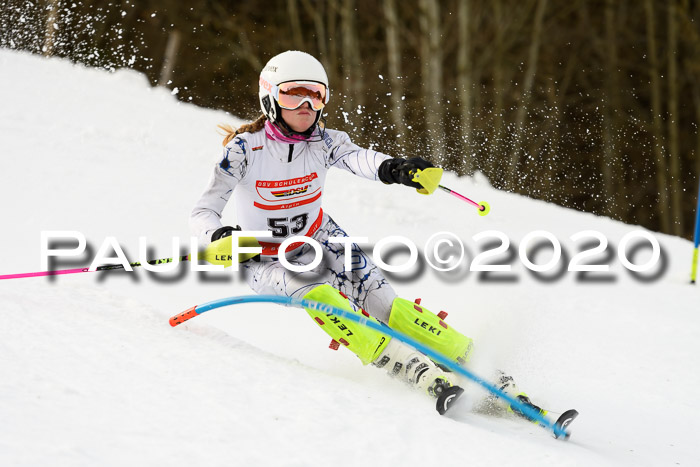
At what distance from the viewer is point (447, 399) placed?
9.72 feet

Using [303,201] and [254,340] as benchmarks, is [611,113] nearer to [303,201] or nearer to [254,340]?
[254,340]

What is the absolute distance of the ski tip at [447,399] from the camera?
295 cm

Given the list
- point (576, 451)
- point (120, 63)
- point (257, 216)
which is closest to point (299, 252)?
point (257, 216)

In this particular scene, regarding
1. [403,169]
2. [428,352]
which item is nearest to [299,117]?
[403,169]

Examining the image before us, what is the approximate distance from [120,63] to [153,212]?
989 centimetres

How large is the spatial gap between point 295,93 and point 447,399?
5.04 feet

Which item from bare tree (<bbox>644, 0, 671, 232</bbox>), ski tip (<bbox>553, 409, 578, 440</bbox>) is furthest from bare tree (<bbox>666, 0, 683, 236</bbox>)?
ski tip (<bbox>553, 409, 578, 440</bbox>)

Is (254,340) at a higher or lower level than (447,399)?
lower

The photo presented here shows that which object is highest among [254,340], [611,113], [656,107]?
[656,107]

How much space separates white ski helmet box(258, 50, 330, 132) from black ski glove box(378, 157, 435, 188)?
0.43m

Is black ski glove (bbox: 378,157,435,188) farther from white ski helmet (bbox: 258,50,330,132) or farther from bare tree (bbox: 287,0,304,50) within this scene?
bare tree (bbox: 287,0,304,50)

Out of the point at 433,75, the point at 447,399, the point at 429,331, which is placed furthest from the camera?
the point at 433,75

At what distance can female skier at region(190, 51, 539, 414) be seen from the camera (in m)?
3.45

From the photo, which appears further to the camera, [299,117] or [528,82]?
[528,82]
